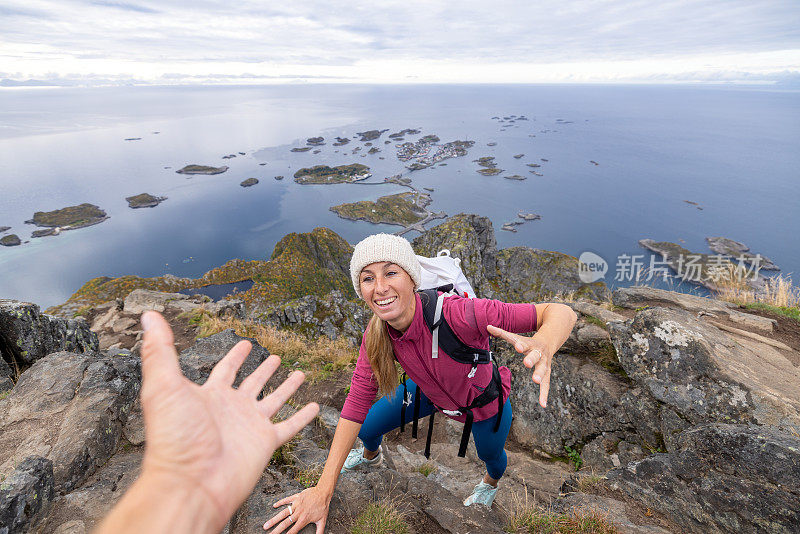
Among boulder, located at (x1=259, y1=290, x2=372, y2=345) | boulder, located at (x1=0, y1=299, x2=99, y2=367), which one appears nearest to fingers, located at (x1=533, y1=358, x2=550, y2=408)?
boulder, located at (x1=0, y1=299, x2=99, y2=367)

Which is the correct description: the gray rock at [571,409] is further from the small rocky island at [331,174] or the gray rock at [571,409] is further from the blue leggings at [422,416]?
the small rocky island at [331,174]

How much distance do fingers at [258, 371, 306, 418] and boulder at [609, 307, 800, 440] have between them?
6351mm

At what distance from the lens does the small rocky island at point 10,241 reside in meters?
86.2

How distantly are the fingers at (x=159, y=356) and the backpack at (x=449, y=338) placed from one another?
7.61 feet

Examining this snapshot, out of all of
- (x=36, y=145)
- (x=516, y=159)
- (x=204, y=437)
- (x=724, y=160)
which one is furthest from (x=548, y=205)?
(x=36, y=145)

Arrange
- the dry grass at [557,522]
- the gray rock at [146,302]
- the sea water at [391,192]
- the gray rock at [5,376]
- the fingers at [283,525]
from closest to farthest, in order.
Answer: the fingers at [283,525] < the dry grass at [557,522] < the gray rock at [5,376] < the gray rock at [146,302] < the sea water at [391,192]

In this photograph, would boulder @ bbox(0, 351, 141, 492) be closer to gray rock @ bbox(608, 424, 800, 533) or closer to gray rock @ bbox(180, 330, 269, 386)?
gray rock @ bbox(180, 330, 269, 386)

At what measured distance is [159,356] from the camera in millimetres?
1789

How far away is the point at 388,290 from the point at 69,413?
192 inches

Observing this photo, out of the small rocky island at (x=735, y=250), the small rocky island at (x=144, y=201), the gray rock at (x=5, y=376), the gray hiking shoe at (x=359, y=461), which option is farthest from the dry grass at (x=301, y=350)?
the small rocky island at (x=144, y=201)

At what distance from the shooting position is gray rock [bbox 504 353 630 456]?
264 inches

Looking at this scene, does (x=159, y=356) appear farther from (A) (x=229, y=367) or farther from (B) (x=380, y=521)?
(B) (x=380, y=521)

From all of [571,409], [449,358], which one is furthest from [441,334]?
[571,409]

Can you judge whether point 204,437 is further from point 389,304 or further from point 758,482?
point 758,482
